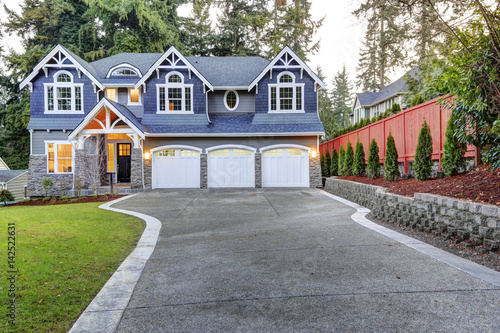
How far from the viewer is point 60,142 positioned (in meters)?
16.9

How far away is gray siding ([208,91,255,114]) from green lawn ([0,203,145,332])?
11.2m

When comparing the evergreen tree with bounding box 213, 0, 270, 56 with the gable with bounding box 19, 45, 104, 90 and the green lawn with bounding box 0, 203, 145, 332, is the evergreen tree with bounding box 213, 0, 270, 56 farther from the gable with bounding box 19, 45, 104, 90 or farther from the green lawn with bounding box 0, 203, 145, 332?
the green lawn with bounding box 0, 203, 145, 332

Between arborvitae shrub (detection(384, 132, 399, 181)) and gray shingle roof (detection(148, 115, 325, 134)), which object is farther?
gray shingle roof (detection(148, 115, 325, 134))

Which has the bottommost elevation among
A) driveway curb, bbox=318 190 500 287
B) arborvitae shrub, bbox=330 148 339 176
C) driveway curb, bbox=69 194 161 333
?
driveway curb, bbox=69 194 161 333

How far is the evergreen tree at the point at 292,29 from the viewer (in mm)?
30328

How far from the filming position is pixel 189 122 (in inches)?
659

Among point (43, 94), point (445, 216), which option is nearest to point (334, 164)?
point (445, 216)

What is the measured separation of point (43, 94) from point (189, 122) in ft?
26.5

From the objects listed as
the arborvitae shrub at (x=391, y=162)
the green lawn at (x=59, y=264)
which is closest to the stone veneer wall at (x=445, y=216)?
the arborvitae shrub at (x=391, y=162)

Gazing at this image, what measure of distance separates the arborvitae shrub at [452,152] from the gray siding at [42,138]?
684 inches

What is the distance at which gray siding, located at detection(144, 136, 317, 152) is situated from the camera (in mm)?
16359

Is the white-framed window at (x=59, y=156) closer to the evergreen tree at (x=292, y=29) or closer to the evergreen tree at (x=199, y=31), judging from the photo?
the evergreen tree at (x=199, y=31)

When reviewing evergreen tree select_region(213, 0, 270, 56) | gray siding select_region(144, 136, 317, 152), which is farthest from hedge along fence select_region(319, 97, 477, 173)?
evergreen tree select_region(213, 0, 270, 56)

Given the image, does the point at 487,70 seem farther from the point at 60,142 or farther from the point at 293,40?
the point at 293,40
